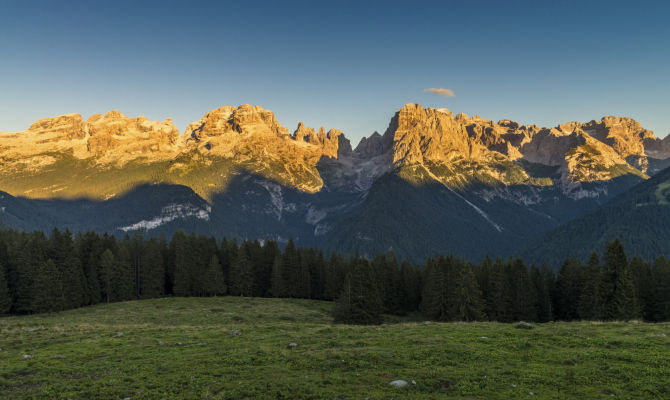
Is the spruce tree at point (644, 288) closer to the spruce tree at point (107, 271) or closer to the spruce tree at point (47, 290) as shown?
the spruce tree at point (107, 271)

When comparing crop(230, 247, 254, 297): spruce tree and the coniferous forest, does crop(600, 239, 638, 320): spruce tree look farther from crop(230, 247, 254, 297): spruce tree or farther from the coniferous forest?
crop(230, 247, 254, 297): spruce tree

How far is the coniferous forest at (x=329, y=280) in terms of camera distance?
6925 cm

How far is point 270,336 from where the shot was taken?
3300 cm

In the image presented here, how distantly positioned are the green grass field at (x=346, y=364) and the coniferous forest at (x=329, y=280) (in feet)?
113

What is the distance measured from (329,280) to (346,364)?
8615cm

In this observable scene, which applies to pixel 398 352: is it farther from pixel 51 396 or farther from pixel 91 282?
pixel 91 282

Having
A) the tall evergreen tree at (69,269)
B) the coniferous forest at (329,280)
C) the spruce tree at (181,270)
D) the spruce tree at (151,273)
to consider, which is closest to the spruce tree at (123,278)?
the coniferous forest at (329,280)

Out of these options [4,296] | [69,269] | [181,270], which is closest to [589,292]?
[181,270]

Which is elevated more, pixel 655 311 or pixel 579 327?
pixel 579 327

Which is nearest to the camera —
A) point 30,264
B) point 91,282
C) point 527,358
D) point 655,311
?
point 527,358

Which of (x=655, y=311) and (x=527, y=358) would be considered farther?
(x=655, y=311)

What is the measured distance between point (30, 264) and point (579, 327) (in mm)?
95696

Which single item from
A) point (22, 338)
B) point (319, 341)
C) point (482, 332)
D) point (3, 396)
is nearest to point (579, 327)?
point (482, 332)

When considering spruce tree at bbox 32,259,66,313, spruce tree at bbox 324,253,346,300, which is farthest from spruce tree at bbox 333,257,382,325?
spruce tree at bbox 32,259,66,313
